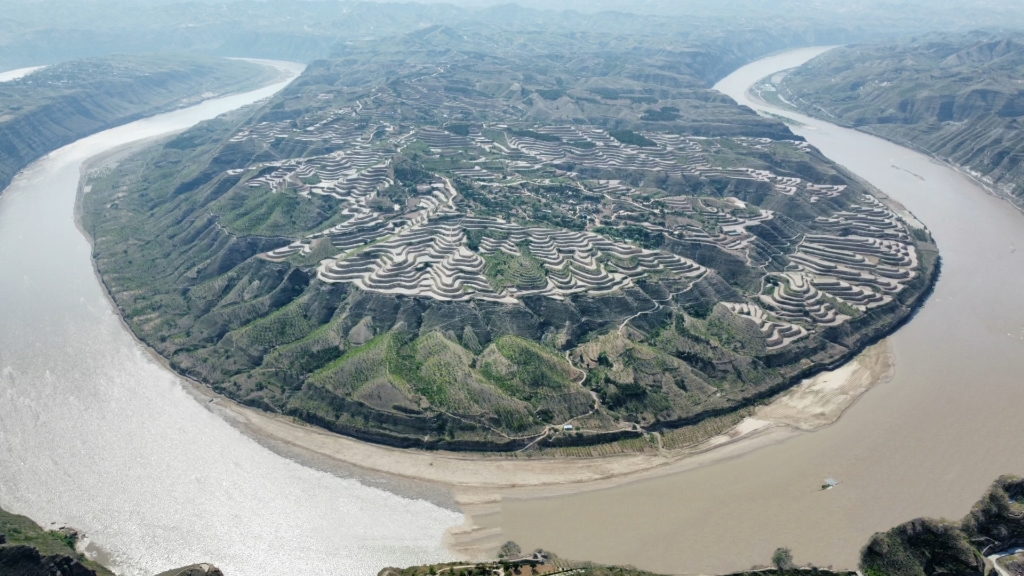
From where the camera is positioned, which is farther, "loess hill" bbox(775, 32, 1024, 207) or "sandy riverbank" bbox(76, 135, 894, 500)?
"loess hill" bbox(775, 32, 1024, 207)

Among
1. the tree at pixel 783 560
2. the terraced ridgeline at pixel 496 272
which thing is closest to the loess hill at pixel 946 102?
the terraced ridgeline at pixel 496 272

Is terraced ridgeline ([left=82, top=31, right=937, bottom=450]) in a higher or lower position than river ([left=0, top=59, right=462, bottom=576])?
higher

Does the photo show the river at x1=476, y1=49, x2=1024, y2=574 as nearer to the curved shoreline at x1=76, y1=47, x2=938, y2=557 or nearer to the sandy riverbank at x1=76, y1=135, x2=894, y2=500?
the curved shoreline at x1=76, y1=47, x2=938, y2=557

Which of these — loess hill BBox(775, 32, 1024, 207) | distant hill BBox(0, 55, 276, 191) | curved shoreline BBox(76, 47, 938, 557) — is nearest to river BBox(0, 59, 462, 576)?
curved shoreline BBox(76, 47, 938, 557)

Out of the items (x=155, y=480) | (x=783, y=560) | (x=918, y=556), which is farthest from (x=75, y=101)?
(x=918, y=556)

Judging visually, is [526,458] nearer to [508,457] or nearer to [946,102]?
[508,457]

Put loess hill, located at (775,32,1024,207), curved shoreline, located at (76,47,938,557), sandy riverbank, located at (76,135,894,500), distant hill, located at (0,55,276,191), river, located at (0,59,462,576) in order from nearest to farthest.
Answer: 1. river, located at (0,59,462,576)
2. curved shoreline, located at (76,47,938,557)
3. sandy riverbank, located at (76,135,894,500)
4. loess hill, located at (775,32,1024,207)
5. distant hill, located at (0,55,276,191)

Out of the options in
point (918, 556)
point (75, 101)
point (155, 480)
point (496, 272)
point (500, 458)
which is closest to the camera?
point (918, 556)
